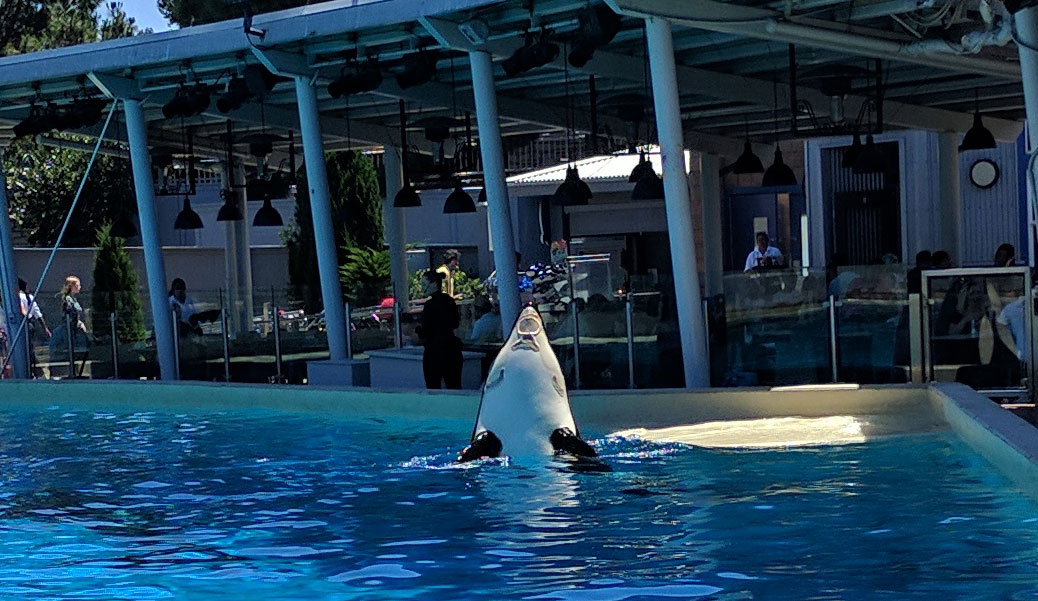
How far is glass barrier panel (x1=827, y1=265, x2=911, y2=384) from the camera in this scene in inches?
568

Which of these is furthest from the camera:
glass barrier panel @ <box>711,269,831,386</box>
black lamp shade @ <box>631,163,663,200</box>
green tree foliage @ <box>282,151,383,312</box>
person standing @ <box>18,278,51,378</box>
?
green tree foliage @ <box>282,151,383,312</box>

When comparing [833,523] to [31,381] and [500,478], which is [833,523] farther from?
[31,381]

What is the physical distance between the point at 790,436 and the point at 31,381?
1050cm

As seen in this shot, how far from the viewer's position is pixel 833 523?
8961mm

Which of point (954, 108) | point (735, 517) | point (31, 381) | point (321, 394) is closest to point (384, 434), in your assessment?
point (321, 394)

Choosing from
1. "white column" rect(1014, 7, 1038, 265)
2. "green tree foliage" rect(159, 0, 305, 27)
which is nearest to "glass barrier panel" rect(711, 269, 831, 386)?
Result: "white column" rect(1014, 7, 1038, 265)

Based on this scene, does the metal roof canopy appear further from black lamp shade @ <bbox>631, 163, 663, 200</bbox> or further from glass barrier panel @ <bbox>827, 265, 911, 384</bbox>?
glass barrier panel @ <bbox>827, 265, 911, 384</bbox>

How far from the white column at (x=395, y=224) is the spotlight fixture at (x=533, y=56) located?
8838 mm

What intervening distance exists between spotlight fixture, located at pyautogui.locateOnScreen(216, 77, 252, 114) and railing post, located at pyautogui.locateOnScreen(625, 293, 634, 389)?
5374 mm

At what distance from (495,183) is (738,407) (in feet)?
13.8

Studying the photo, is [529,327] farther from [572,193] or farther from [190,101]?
[190,101]

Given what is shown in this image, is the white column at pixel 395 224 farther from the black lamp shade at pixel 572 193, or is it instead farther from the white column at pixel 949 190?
the white column at pixel 949 190

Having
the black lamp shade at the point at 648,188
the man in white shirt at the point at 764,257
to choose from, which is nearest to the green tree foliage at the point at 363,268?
the man in white shirt at the point at 764,257

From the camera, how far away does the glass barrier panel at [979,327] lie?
13.9m
